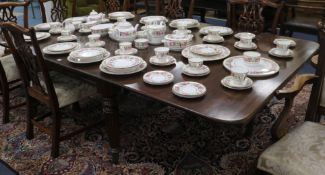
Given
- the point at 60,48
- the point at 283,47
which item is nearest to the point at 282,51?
the point at 283,47

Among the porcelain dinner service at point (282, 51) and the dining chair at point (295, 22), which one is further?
the dining chair at point (295, 22)

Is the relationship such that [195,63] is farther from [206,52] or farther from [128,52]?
[128,52]

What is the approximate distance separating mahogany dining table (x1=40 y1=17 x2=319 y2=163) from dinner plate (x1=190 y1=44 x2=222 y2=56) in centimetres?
7

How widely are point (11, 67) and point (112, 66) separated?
1.25m

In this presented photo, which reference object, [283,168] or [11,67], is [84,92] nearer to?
[11,67]

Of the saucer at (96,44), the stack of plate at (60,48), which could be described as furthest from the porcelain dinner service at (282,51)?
the stack of plate at (60,48)

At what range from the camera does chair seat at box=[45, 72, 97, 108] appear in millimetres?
1919

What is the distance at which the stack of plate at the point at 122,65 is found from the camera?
57.7 inches

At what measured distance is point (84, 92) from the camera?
2043 mm

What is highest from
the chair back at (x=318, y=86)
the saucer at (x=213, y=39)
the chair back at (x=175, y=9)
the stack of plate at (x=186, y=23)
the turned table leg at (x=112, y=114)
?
the chair back at (x=175, y=9)

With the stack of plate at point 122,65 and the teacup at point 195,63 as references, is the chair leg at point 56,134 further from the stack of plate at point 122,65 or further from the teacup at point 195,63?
the teacup at point 195,63

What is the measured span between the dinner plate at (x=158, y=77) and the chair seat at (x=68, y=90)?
736 millimetres

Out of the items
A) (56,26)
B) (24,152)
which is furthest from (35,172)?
(56,26)

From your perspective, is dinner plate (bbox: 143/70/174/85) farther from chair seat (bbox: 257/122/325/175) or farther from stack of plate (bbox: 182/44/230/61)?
chair seat (bbox: 257/122/325/175)
